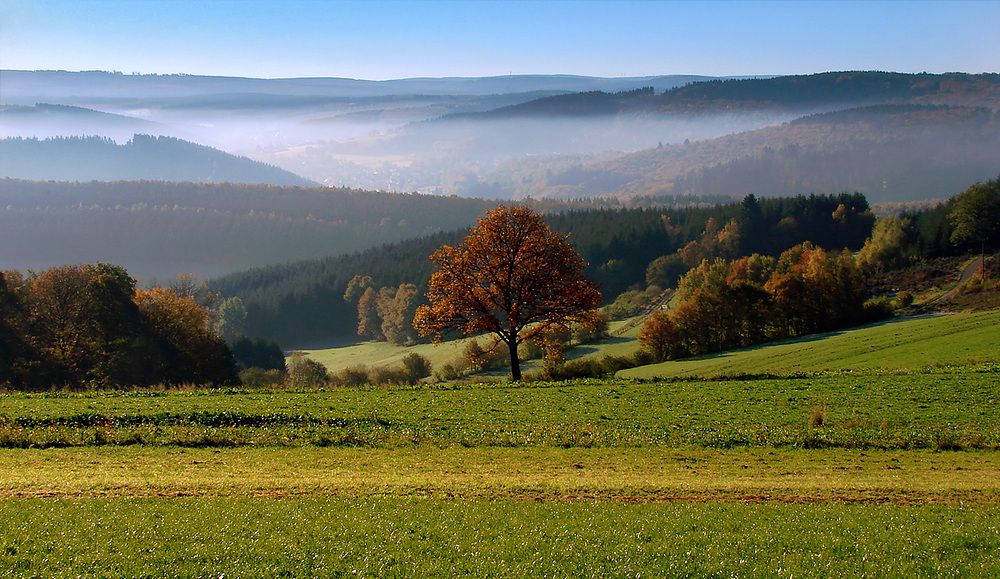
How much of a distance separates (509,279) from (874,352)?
103 ft

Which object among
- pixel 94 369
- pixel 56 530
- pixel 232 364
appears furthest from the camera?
pixel 232 364

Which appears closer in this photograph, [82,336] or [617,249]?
[82,336]

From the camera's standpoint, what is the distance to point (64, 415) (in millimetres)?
24781

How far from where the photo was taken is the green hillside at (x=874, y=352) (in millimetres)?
45681

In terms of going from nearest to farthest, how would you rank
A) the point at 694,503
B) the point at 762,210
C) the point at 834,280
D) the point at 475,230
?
the point at 694,503 < the point at 475,230 < the point at 834,280 < the point at 762,210

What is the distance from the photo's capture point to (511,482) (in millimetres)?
16625

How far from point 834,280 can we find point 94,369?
262 feet

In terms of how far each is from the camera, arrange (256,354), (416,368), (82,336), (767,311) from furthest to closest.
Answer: (256,354), (416,368), (767,311), (82,336)

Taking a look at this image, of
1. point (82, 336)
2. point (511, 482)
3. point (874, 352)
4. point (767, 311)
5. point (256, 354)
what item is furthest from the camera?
point (256, 354)

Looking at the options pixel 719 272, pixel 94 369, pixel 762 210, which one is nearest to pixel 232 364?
pixel 94 369

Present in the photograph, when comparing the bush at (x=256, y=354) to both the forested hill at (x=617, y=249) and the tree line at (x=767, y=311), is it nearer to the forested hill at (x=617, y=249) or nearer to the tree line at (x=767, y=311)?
the forested hill at (x=617, y=249)

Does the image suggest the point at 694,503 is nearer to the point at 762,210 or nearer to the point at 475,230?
the point at 475,230

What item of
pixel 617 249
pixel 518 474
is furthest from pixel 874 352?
pixel 617 249

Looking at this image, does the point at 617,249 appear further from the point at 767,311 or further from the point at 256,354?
the point at 256,354
